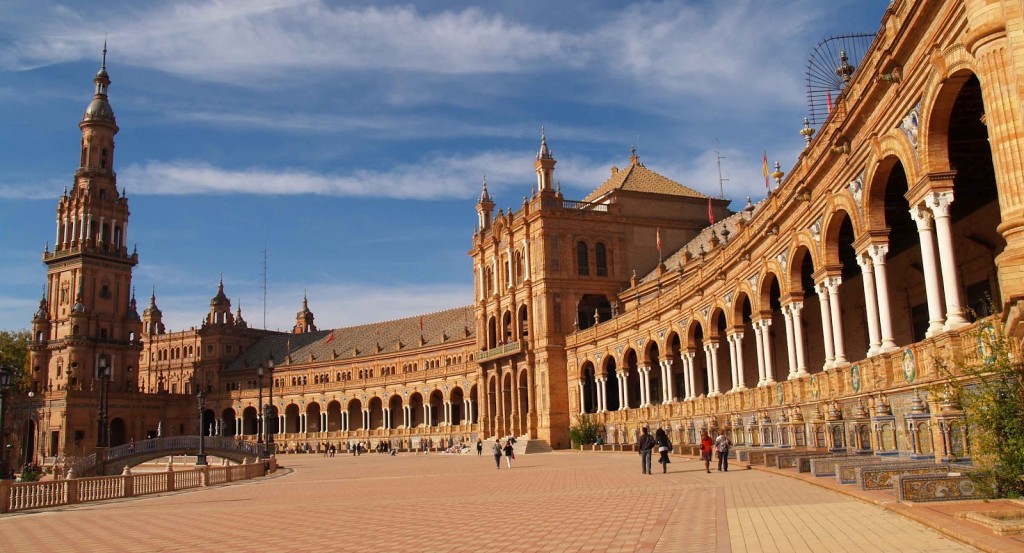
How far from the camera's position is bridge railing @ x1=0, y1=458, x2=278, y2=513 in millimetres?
23609

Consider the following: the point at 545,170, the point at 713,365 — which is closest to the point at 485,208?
the point at 545,170

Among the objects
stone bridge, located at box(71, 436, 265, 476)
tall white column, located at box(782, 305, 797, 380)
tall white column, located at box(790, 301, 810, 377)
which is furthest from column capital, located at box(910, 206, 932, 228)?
stone bridge, located at box(71, 436, 265, 476)

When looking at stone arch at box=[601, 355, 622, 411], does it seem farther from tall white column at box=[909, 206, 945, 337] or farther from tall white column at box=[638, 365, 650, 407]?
tall white column at box=[909, 206, 945, 337]

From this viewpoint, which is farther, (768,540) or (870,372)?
(870,372)

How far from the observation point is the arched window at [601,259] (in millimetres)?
64938

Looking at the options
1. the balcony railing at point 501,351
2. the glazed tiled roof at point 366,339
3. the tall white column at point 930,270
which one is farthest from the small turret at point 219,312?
the tall white column at point 930,270

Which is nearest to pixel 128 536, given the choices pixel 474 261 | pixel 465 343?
pixel 474 261

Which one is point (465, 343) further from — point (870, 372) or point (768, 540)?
point (768, 540)

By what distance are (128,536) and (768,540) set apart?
445 inches

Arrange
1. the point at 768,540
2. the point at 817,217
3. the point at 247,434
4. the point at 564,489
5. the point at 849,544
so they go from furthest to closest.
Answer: the point at 247,434 < the point at 817,217 < the point at 564,489 < the point at 768,540 < the point at 849,544

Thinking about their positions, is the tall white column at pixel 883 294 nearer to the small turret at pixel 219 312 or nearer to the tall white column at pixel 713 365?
the tall white column at pixel 713 365

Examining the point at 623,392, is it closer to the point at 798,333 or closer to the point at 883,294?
the point at 798,333

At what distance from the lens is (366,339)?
107 meters

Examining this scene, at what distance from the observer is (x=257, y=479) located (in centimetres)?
3853
